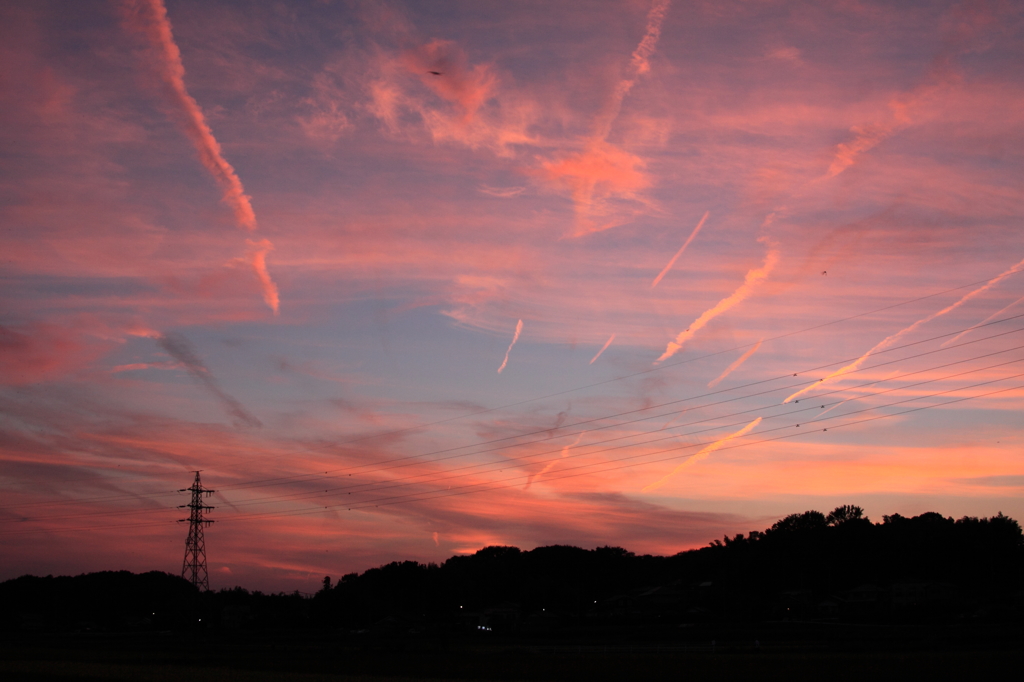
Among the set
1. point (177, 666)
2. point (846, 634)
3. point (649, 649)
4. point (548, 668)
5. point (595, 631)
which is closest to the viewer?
point (548, 668)

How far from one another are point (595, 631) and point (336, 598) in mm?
86931

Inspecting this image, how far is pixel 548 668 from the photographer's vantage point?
54.9 m

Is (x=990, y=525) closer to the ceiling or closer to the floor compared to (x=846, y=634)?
closer to the ceiling

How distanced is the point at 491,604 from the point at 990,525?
10751cm

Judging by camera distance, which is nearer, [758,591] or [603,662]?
[603,662]

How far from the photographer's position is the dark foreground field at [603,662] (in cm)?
4809

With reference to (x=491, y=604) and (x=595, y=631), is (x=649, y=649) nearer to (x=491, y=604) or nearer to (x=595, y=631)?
(x=595, y=631)

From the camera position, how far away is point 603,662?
61156 mm

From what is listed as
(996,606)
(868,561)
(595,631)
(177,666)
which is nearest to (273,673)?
(177,666)

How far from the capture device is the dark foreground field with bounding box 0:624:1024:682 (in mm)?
48094

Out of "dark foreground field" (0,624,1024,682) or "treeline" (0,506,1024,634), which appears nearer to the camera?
"dark foreground field" (0,624,1024,682)

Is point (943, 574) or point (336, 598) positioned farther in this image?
point (336, 598)

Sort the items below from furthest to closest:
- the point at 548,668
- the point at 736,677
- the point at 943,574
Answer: the point at 943,574 < the point at 548,668 < the point at 736,677

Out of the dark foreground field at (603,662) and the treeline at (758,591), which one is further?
the treeline at (758,591)
